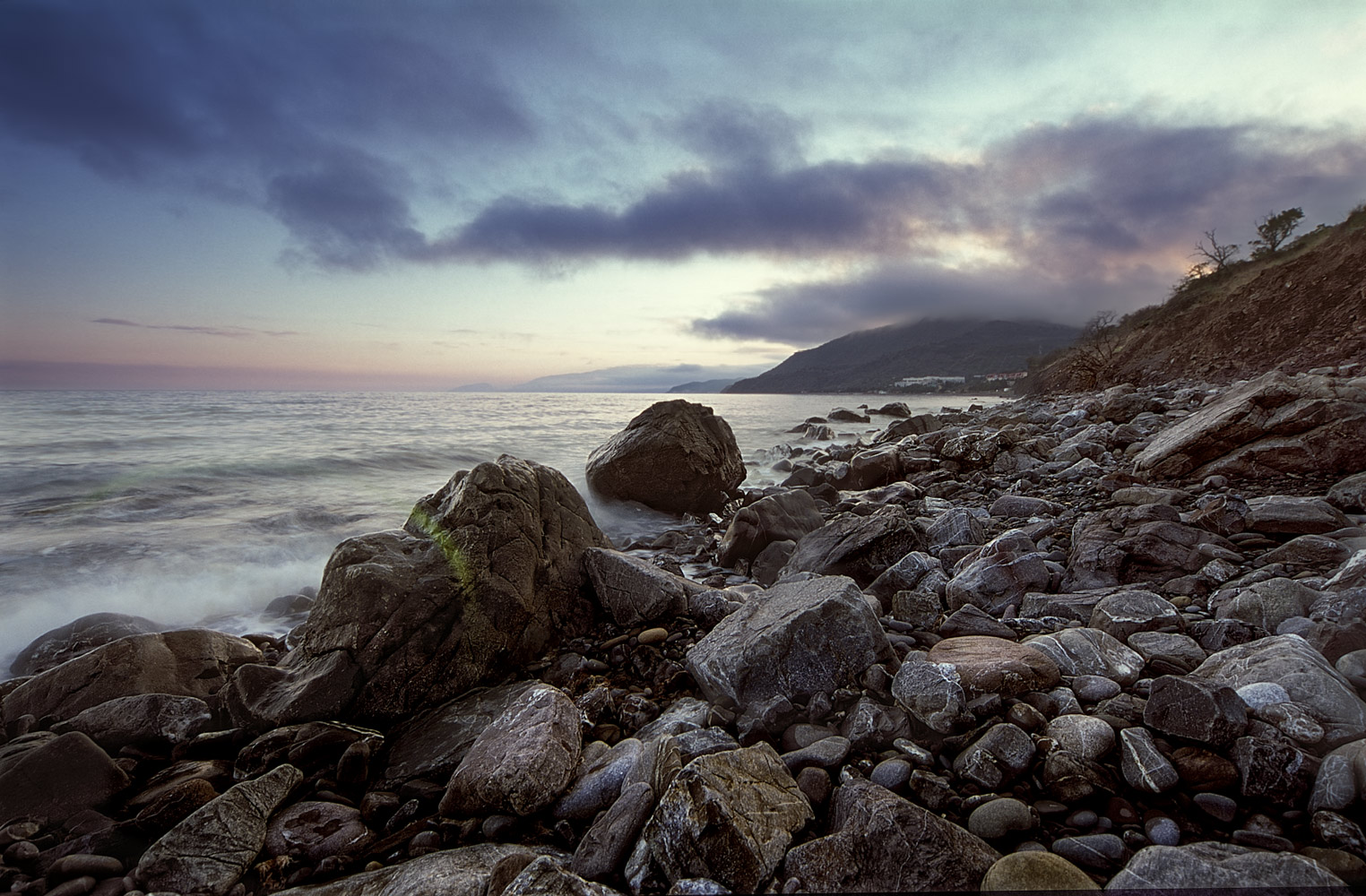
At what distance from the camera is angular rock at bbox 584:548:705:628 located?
4.58m

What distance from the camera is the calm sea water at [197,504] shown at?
6691mm

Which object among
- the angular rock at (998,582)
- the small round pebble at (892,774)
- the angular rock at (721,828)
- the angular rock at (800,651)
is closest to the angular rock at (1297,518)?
the angular rock at (998,582)

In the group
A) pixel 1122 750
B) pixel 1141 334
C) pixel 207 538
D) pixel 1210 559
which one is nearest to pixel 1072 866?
pixel 1122 750

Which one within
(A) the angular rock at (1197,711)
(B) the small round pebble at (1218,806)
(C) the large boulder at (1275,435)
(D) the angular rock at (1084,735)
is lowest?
(B) the small round pebble at (1218,806)

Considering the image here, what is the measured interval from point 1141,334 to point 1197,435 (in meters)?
28.5

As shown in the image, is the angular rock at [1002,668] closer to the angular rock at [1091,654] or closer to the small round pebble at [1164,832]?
the angular rock at [1091,654]

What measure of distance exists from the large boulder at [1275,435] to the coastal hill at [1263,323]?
23.8 ft

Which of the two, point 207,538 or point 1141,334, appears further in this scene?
point 1141,334

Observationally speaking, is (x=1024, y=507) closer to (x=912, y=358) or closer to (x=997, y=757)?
(x=997, y=757)

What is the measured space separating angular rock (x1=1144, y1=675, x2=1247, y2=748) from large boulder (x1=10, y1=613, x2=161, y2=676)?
729 centimetres

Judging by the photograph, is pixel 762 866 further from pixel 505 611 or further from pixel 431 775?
pixel 505 611

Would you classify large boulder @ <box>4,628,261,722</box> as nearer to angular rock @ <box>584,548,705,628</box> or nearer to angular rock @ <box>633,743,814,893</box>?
angular rock @ <box>584,548,705,628</box>

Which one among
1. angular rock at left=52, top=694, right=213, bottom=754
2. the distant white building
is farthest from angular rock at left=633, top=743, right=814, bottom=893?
the distant white building

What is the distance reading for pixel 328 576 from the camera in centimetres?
402
